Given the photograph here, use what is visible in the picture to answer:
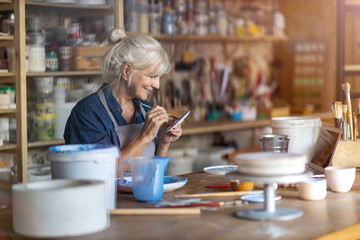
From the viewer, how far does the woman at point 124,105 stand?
293 centimetres

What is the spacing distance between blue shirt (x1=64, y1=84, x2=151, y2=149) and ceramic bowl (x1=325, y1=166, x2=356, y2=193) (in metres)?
1.13

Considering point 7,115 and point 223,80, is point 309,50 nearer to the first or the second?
point 223,80

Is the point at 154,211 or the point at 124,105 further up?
the point at 124,105

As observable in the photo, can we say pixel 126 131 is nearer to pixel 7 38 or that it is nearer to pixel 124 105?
pixel 124 105

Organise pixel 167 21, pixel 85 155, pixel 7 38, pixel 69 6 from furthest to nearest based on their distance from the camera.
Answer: pixel 167 21 → pixel 69 6 → pixel 7 38 → pixel 85 155

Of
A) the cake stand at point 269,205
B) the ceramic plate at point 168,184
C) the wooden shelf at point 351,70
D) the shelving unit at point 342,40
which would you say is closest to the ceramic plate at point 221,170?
the ceramic plate at point 168,184

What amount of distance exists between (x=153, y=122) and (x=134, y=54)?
41 centimetres

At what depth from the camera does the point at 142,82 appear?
3082 mm

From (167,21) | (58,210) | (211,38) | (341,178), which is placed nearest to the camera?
(58,210)

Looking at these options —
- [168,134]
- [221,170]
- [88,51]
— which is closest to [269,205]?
[221,170]

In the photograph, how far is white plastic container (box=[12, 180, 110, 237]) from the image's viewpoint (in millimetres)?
1700

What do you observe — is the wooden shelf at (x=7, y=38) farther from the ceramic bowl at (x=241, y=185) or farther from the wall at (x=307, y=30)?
the wall at (x=307, y=30)

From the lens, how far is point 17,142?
13.4ft

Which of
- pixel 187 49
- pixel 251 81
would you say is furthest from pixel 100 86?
pixel 251 81
